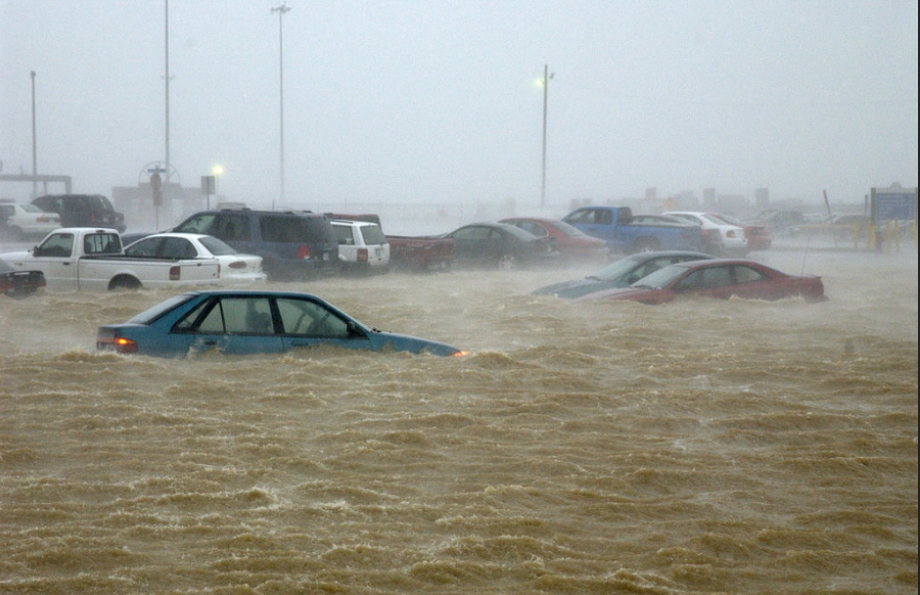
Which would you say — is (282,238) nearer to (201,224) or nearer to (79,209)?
(201,224)

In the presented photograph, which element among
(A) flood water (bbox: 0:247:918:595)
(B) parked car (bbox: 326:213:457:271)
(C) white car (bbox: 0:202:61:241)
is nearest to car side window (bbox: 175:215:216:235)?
(B) parked car (bbox: 326:213:457:271)

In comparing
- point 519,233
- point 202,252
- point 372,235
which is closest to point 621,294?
point 202,252

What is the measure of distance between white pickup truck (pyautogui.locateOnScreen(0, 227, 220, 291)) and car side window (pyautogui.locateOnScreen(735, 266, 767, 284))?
8.81 m

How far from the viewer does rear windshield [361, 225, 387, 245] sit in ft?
81.0

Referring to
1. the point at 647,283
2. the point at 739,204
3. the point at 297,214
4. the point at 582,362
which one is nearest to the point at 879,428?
the point at 582,362

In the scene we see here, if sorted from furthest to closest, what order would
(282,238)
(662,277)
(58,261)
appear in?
(282,238), (58,261), (662,277)

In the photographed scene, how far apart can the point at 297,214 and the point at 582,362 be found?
9749 millimetres

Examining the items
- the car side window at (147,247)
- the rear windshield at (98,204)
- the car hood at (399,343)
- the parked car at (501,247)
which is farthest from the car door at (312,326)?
the rear windshield at (98,204)

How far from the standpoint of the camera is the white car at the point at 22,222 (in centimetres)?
3599

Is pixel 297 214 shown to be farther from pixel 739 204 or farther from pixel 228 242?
pixel 739 204

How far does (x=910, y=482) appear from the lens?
29.3 ft

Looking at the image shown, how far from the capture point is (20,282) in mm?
18109

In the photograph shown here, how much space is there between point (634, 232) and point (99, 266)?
17.1 m

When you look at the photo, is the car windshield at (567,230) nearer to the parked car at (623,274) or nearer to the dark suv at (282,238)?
the dark suv at (282,238)
